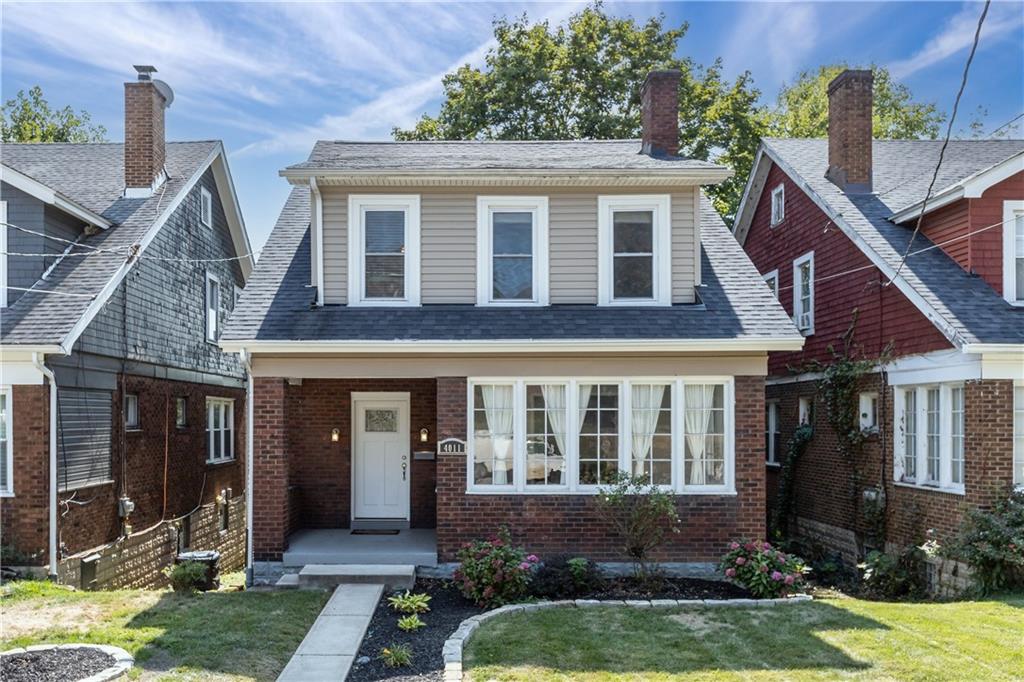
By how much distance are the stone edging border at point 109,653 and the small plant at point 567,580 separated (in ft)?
14.1

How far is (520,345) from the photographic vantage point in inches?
400

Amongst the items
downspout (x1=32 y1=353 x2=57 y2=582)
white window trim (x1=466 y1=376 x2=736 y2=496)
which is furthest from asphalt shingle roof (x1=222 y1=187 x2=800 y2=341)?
downspout (x1=32 y1=353 x2=57 y2=582)

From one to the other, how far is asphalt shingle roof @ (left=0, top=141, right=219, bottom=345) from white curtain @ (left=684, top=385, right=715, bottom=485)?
27.3 feet

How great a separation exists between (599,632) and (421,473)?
543 centimetres

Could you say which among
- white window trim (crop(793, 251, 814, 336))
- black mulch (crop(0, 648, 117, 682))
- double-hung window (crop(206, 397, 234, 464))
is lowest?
black mulch (crop(0, 648, 117, 682))

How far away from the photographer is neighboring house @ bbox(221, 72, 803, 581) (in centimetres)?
1037

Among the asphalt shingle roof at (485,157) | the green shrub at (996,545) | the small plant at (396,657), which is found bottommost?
the small plant at (396,657)

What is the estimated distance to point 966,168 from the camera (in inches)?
524

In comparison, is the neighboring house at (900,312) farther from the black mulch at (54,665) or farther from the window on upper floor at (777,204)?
the black mulch at (54,665)

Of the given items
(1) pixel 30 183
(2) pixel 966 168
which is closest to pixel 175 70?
(1) pixel 30 183

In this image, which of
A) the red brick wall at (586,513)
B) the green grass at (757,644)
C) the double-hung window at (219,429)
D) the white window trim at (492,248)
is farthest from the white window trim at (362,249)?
the double-hung window at (219,429)

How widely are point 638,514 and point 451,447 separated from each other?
2.53 metres

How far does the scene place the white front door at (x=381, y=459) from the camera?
12.5m

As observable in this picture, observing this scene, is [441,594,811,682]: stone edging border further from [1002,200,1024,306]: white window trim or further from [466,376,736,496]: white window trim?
[1002,200,1024,306]: white window trim
